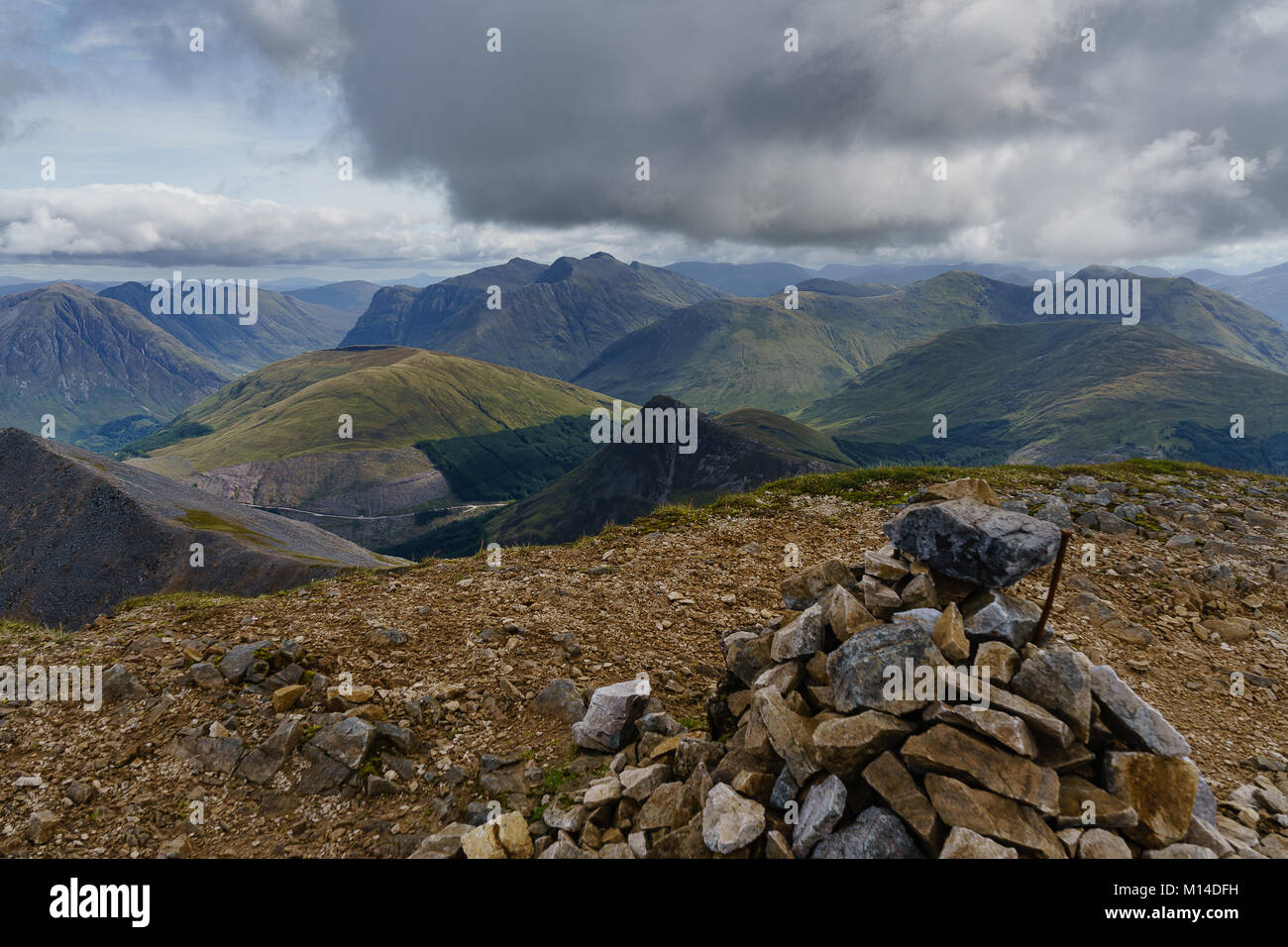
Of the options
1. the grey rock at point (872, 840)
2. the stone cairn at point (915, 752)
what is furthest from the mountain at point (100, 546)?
the grey rock at point (872, 840)

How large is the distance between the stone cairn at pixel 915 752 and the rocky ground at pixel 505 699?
8 cm

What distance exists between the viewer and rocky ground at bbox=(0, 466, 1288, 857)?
781cm

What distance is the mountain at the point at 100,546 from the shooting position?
51.5 metres

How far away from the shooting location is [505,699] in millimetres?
10758

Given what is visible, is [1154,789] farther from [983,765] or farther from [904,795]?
[904,795]

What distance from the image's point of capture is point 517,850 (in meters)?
7.19

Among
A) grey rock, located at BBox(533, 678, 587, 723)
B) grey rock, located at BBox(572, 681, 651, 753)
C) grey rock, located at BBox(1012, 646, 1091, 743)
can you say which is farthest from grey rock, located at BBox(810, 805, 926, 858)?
grey rock, located at BBox(533, 678, 587, 723)

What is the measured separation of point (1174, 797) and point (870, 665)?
3451 mm

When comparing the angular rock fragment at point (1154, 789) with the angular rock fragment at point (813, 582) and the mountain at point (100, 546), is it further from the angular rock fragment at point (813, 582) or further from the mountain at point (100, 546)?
the mountain at point (100, 546)

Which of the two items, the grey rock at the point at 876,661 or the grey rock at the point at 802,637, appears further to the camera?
the grey rock at the point at 802,637

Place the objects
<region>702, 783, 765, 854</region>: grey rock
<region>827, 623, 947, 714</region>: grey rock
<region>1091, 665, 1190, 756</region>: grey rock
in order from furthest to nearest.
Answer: <region>827, 623, 947, 714</region>: grey rock, <region>1091, 665, 1190, 756</region>: grey rock, <region>702, 783, 765, 854</region>: grey rock

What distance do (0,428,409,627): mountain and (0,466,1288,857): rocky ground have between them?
39.2 metres

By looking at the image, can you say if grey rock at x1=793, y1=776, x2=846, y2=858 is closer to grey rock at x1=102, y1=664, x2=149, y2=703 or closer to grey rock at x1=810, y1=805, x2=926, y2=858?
grey rock at x1=810, y1=805, x2=926, y2=858
